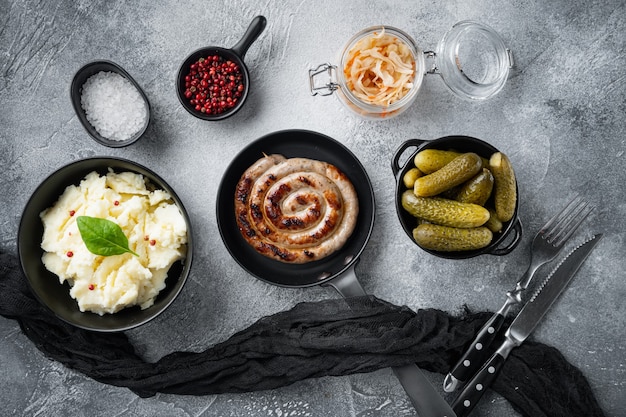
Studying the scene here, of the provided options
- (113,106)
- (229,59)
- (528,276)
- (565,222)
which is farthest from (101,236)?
(565,222)

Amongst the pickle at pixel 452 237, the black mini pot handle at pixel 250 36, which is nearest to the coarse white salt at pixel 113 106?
the black mini pot handle at pixel 250 36

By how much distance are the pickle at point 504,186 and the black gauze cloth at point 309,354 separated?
767 millimetres

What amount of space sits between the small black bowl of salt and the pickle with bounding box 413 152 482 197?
172 centimetres

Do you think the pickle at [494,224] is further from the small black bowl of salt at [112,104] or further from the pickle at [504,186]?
the small black bowl of salt at [112,104]

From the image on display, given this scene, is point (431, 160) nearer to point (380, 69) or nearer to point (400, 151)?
point (400, 151)

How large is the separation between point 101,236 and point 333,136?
1550 mm

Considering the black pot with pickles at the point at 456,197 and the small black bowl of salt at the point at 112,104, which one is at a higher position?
the black pot with pickles at the point at 456,197

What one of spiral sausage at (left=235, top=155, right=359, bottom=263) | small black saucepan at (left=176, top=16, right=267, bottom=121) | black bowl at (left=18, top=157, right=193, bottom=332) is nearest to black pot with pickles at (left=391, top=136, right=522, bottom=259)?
spiral sausage at (left=235, top=155, right=359, bottom=263)

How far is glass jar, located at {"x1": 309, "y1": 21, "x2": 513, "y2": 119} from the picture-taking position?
3.22 m

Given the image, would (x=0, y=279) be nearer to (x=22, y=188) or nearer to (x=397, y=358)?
(x=22, y=188)

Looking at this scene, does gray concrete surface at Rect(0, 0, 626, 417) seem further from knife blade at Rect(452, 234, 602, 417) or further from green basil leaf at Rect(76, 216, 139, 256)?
green basil leaf at Rect(76, 216, 139, 256)

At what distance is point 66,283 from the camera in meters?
3.28

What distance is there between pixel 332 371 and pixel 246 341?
566mm

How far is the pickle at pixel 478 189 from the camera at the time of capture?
3000 millimetres
